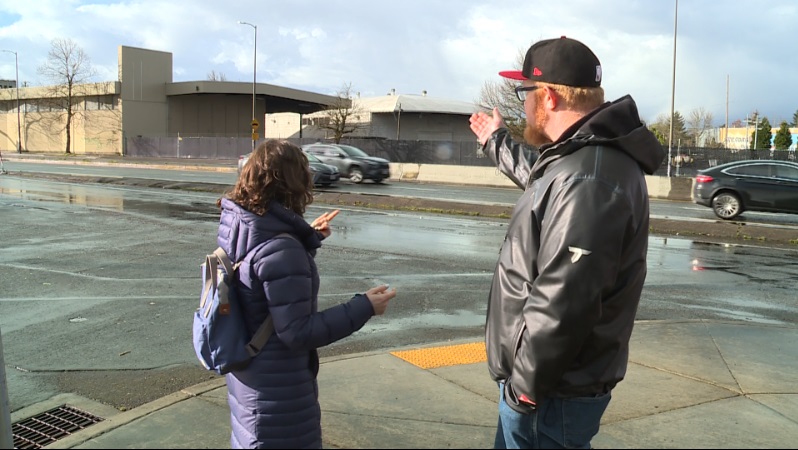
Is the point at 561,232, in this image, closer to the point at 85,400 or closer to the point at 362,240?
the point at 85,400

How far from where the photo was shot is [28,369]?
5.11m

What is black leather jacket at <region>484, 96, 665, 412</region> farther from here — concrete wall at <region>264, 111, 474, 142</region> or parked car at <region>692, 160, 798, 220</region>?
concrete wall at <region>264, 111, 474, 142</region>

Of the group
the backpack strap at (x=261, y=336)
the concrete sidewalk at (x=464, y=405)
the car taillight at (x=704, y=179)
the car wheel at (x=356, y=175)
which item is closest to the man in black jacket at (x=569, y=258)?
the backpack strap at (x=261, y=336)

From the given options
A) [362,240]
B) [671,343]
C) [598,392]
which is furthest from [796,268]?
[598,392]

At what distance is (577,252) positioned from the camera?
195 centimetres

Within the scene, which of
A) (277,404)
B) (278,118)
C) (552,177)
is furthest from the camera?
(278,118)

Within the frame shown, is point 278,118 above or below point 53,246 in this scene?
above

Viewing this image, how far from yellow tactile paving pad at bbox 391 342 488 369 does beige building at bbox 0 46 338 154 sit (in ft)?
183

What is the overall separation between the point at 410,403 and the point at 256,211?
2.14 m

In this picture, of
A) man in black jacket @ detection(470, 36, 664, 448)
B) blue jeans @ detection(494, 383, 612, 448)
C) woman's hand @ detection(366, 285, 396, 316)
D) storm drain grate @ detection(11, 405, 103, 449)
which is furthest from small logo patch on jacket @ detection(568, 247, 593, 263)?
storm drain grate @ detection(11, 405, 103, 449)

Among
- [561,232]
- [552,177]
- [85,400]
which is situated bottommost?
[85,400]

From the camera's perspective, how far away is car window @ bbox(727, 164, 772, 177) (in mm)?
16812

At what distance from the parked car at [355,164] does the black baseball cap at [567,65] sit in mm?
24701

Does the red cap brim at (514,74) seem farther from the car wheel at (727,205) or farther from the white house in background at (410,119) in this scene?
the white house in background at (410,119)
